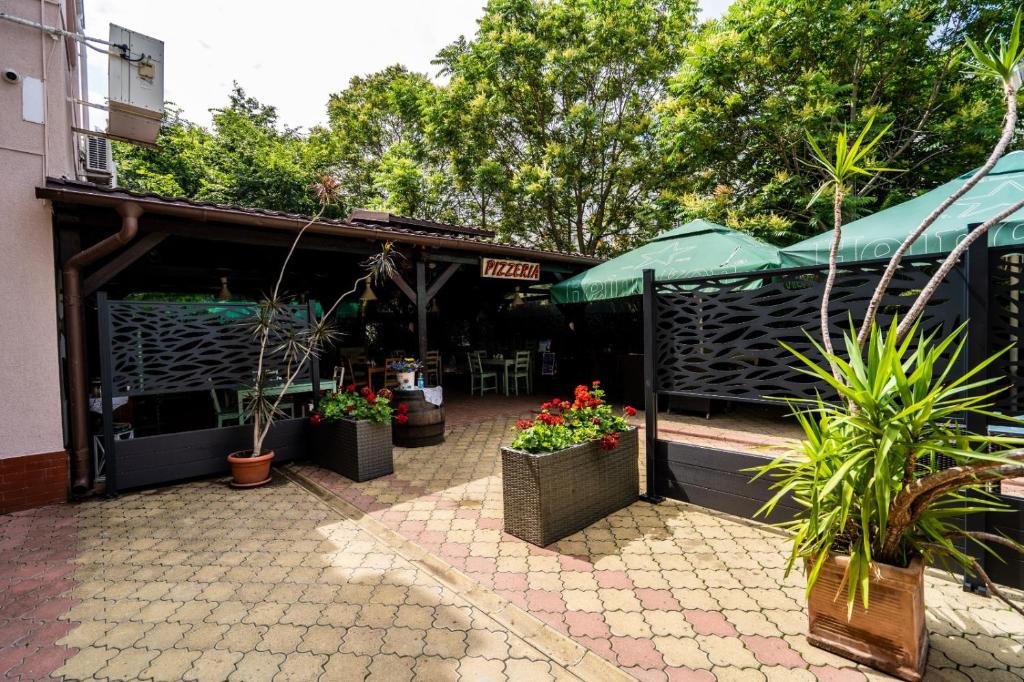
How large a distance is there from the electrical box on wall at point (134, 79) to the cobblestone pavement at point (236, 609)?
360 centimetres

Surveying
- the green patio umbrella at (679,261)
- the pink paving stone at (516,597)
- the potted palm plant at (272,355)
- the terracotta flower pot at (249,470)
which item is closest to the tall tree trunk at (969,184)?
the pink paving stone at (516,597)

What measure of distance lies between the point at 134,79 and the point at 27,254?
1823 mm

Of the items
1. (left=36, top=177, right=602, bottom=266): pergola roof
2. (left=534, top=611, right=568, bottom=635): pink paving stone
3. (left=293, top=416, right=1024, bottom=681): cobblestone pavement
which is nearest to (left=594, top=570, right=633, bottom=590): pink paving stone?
(left=293, top=416, right=1024, bottom=681): cobblestone pavement

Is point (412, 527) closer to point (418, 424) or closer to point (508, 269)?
point (418, 424)

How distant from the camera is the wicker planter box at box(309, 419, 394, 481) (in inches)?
181

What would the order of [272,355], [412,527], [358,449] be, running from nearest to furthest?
[412,527] < [358,449] < [272,355]

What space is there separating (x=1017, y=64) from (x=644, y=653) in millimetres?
2969

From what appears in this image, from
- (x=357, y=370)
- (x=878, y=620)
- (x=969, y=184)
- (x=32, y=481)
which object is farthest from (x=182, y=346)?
(x=969, y=184)

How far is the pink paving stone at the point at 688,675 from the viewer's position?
1.93 metres

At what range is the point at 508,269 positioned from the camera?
7809 millimetres

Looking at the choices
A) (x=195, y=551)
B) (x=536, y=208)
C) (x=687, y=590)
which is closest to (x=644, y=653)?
(x=687, y=590)

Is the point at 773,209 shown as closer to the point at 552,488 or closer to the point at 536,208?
the point at 536,208

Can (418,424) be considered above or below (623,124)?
below

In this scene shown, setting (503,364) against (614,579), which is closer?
(614,579)
